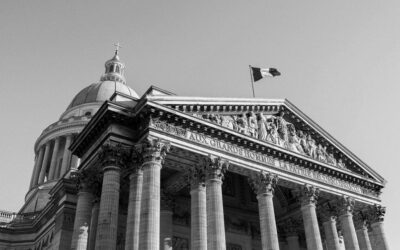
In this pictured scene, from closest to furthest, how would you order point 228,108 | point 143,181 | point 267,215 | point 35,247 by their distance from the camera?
point 143,181 < point 267,215 < point 228,108 < point 35,247

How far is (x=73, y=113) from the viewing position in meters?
60.1

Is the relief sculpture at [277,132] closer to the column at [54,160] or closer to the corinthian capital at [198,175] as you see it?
the corinthian capital at [198,175]

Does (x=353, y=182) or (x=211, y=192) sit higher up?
(x=353, y=182)

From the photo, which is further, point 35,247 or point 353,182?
point 35,247

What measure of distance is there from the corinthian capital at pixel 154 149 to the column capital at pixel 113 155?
108 cm

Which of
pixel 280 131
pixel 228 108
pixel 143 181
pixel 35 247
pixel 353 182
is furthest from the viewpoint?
pixel 35 247

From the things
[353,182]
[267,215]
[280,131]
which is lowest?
[267,215]

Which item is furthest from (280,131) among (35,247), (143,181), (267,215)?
(35,247)

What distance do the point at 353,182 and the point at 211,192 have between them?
15.8m

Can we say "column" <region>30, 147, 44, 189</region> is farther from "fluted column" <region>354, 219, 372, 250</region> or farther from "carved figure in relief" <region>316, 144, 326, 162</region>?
"fluted column" <region>354, 219, 372, 250</region>

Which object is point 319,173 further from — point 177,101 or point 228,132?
point 177,101

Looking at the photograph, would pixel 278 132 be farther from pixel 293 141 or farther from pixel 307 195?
pixel 307 195

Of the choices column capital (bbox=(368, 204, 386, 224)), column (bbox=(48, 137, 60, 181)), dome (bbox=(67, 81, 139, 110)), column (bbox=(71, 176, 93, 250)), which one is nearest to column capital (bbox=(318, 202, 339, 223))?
column capital (bbox=(368, 204, 386, 224))

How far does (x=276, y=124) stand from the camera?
31.1m
